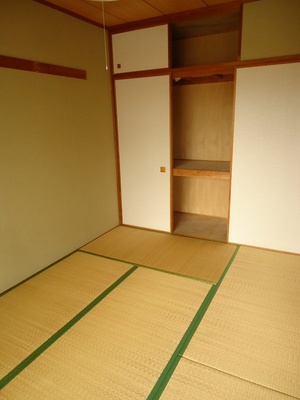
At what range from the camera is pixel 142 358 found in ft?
6.08

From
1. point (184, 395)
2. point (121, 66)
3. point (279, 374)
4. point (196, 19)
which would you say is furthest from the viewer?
point (121, 66)

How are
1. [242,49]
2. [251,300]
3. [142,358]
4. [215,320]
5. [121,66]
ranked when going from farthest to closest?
1. [121,66]
2. [242,49]
3. [251,300]
4. [215,320]
5. [142,358]

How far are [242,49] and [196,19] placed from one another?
66cm

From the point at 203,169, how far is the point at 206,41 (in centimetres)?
→ 178

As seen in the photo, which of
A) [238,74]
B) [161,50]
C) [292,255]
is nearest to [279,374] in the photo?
[292,255]

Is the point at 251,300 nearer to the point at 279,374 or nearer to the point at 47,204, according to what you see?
the point at 279,374

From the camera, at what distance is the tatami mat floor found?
1658 millimetres

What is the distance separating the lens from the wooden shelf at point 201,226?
3.77 metres

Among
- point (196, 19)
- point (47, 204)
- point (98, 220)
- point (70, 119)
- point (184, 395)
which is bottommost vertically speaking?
point (184, 395)

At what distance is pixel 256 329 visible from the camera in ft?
6.78

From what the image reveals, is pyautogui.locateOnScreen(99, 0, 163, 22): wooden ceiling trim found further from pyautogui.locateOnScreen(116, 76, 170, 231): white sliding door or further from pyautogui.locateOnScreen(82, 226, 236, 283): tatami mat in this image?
pyautogui.locateOnScreen(82, 226, 236, 283): tatami mat

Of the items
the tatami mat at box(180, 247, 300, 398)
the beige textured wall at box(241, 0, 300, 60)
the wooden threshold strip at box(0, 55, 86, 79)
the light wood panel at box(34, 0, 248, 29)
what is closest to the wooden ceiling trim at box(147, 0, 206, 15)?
the light wood panel at box(34, 0, 248, 29)

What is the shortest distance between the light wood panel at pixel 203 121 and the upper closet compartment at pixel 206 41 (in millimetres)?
340

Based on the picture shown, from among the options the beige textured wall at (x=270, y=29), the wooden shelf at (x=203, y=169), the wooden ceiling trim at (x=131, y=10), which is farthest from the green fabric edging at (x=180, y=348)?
the wooden ceiling trim at (x=131, y=10)
